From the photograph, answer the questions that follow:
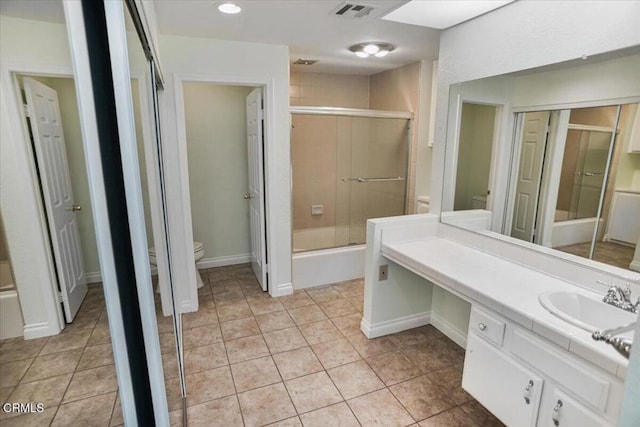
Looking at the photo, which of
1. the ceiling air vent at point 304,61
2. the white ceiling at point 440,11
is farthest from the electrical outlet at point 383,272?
the ceiling air vent at point 304,61

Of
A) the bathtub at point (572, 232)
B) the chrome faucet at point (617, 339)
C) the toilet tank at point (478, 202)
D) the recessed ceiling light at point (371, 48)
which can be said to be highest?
the recessed ceiling light at point (371, 48)

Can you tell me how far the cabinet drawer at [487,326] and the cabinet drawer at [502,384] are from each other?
0.04m

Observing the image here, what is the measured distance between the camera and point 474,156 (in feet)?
8.03

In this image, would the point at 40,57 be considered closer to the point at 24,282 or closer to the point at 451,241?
the point at 24,282

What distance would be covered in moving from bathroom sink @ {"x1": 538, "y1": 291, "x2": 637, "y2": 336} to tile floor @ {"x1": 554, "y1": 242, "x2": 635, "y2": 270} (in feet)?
0.71

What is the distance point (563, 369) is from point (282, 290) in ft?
7.97

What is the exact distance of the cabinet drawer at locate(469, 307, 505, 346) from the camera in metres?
1.58

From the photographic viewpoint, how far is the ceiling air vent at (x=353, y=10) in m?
2.04

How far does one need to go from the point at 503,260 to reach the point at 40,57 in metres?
2.31

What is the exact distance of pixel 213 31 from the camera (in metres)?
2.54

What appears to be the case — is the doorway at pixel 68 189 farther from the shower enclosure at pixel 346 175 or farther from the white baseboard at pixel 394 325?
the shower enclosure at pixel 346 175

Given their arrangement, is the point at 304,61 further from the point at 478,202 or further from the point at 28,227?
the point at 28,227

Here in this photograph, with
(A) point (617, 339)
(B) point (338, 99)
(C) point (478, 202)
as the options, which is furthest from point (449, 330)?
(B) point (338, 99)

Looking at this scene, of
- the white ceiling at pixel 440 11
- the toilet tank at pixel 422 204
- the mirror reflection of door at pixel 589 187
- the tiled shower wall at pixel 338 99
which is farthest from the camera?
the tiled shower wall at pixel 338 99
